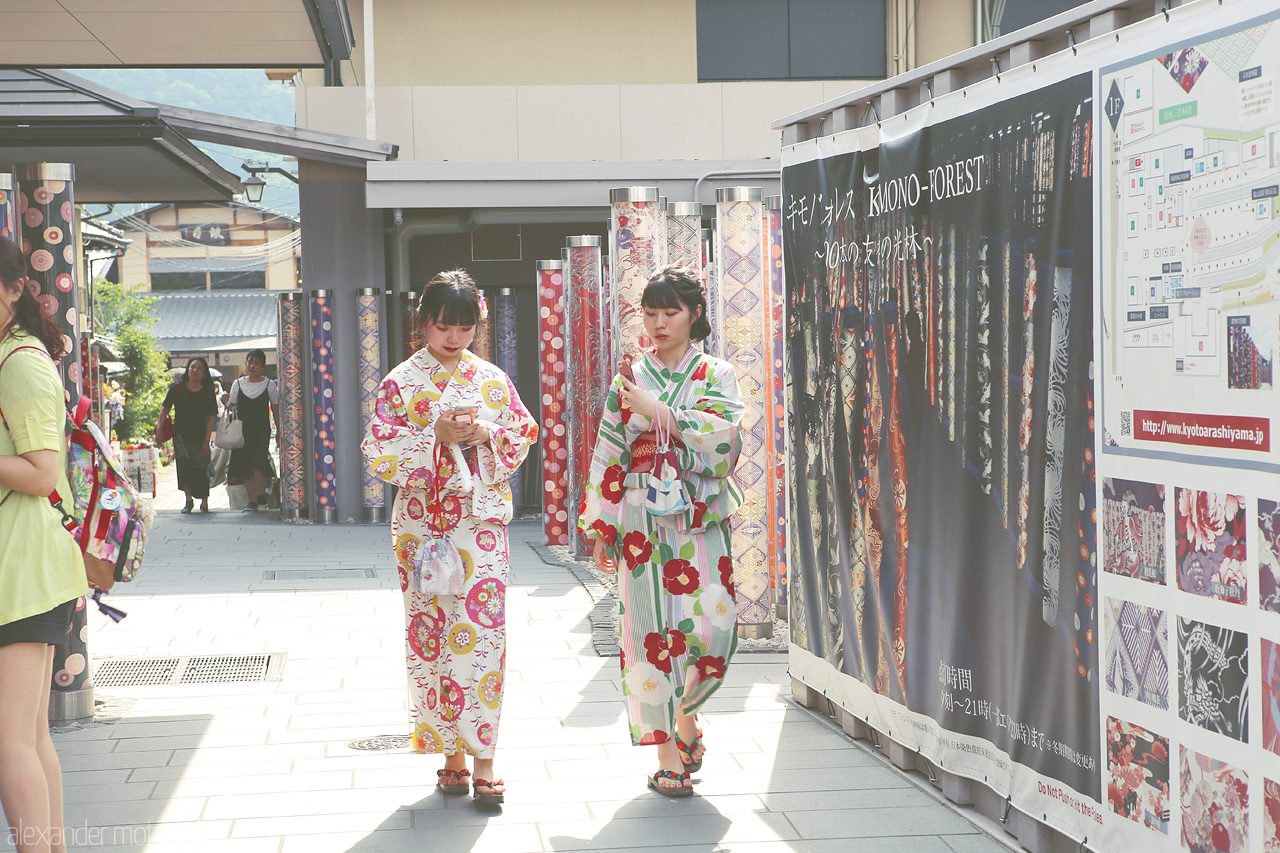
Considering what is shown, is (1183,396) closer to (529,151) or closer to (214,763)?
(214,763)

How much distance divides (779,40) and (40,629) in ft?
40.6

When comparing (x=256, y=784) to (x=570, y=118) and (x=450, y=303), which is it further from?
(x=570, y=118)

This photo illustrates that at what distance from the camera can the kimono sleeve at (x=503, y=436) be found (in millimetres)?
4168

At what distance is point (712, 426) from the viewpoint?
4141mm

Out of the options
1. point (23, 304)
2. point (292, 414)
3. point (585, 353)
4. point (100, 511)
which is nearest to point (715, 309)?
point (585, 353)

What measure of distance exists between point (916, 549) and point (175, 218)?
1993 inches

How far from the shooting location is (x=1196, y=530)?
281 cm

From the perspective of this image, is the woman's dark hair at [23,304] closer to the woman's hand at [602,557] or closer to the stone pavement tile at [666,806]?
the woman's hand at [602,557]

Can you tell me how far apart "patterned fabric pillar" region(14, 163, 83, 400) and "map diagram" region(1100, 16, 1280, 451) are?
4.16 metres

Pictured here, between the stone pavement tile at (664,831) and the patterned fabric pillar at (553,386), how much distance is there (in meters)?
6.34

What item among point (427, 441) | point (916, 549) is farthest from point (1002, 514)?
point (427, 441)

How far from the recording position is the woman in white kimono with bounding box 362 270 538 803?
4.09 meters

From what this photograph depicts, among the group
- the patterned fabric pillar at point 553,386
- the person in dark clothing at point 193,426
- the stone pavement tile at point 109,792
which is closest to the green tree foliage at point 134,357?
the person in dark clothing at point 193,426

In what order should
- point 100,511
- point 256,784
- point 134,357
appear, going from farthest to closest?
point 134,357, point 256,784, point 100,511
